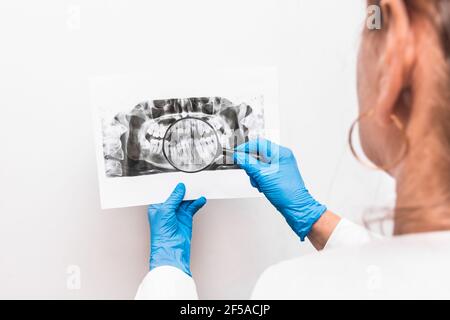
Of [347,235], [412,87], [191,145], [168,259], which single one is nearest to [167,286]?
[168,259]

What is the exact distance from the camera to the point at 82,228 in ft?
3.67

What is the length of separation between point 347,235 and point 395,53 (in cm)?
55

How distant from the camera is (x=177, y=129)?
3.49ft

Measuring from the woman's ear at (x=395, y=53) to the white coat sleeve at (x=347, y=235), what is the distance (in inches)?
18.3

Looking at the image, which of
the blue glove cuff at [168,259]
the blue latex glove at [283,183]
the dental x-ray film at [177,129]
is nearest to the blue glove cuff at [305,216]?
the blue latex glove at [283,183]

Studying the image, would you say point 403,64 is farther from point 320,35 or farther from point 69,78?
point 69,78

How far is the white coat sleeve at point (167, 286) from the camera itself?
0.95m

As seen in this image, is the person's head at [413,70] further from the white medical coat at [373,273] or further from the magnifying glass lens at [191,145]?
the magnifying glass lens at [191,145]

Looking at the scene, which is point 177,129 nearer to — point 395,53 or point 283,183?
point 283,183

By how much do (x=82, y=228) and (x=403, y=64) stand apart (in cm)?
83

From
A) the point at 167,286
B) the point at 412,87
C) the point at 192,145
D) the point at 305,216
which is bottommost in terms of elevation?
the point at 167,286

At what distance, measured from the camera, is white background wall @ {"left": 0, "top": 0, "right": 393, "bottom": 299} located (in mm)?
1064
